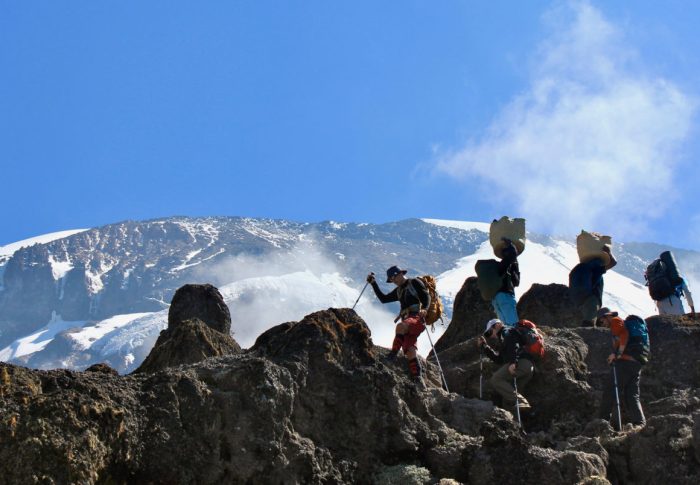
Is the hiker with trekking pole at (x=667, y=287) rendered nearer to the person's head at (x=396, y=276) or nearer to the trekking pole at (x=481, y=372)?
the trekking pole at (x=481, y=372)

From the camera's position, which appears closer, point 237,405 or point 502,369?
point 237,405

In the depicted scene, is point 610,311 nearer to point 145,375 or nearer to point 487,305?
point 487,305

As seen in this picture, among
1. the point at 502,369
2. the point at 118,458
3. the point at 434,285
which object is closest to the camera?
the point at 118,458

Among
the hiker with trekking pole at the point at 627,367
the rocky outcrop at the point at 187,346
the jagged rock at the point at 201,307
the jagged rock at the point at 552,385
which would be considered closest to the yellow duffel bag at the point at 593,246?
the jagged rock at the point at 552,385

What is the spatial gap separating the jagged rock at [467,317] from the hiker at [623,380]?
22.5 ft

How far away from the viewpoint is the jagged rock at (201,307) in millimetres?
29141

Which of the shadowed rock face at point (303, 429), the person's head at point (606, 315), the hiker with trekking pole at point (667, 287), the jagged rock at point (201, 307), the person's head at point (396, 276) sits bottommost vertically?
the shadowed rock face at point (303, 429)

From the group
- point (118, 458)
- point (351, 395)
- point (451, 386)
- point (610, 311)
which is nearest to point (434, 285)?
point (451, 386)

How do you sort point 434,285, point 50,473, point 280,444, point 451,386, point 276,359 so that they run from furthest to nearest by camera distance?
1. point 434,285
2. point 451,386
3. point 276,359
4. point 280,444
5. point 50,473

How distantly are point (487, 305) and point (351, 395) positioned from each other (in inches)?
422

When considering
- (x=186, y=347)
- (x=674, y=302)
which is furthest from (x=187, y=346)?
(x=674, y=302)

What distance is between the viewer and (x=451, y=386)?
695 inches

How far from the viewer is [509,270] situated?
66.4 feet

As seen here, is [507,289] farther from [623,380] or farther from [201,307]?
[201,307]
